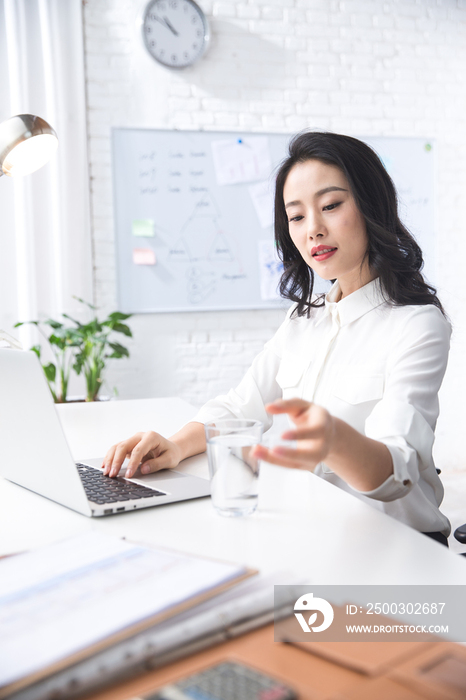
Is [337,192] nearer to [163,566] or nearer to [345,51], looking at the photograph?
[163,566]

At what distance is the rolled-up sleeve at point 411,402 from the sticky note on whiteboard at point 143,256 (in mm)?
1952

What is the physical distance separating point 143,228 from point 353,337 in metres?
1.89

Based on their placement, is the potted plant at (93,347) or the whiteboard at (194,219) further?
the whiteboard at (194,219)

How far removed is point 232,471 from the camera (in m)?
0.73

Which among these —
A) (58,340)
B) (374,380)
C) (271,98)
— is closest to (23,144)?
(374,380)

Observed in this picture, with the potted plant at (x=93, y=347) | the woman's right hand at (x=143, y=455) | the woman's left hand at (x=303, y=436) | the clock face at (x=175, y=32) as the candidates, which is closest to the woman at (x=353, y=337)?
the woman's right hand at (x=143, y=455)

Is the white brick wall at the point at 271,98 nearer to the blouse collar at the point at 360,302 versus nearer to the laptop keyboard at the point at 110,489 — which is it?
the blouse collar at the point at 360,302

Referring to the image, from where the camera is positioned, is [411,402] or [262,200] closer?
[411,402]

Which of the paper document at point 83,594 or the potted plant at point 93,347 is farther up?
the paper document at point 83,594

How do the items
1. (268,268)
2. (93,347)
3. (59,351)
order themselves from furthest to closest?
1. (268,268)
2. (59,351)
3. (93,347)

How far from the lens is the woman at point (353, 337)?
969mm

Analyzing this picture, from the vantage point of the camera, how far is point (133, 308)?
2.92m

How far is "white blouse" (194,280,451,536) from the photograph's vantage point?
0.91 metres

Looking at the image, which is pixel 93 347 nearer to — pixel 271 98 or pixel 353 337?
pixel 271 98
